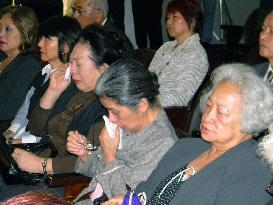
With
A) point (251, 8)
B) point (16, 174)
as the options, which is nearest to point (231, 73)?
point (16, 174)

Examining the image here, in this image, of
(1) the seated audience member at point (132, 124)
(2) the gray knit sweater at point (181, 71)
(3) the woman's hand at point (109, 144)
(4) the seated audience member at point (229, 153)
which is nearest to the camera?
(4) the seated audience member at point (229, 153)

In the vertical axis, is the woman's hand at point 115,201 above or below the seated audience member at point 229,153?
below

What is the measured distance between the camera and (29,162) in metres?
2.88

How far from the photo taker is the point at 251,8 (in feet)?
26.0

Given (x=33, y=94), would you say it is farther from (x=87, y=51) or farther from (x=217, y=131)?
(x=217, y=131)

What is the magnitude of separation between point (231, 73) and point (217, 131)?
0.82ft

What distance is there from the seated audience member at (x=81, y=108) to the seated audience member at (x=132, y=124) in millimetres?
263

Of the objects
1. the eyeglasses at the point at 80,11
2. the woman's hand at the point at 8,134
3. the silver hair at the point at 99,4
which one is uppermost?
the silver hair at the point at 99,4

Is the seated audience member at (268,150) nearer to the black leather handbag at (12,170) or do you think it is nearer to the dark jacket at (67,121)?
the dark jacket at (67,121)

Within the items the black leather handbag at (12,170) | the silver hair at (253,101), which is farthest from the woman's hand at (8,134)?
the silver hair at (253,101)

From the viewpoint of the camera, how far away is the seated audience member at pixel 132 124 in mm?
2461

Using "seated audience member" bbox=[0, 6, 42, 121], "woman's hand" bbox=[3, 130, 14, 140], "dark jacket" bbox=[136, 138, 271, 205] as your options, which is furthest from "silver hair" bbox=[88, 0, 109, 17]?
"dark jacket" bbox=[136, 138, 271, 205]

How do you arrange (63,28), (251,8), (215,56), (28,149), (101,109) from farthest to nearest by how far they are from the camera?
(251,8)
(215,56)
(63,28)
(28,149)
(101,109)

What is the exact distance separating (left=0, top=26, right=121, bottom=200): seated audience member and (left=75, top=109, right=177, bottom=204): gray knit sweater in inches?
10.4
